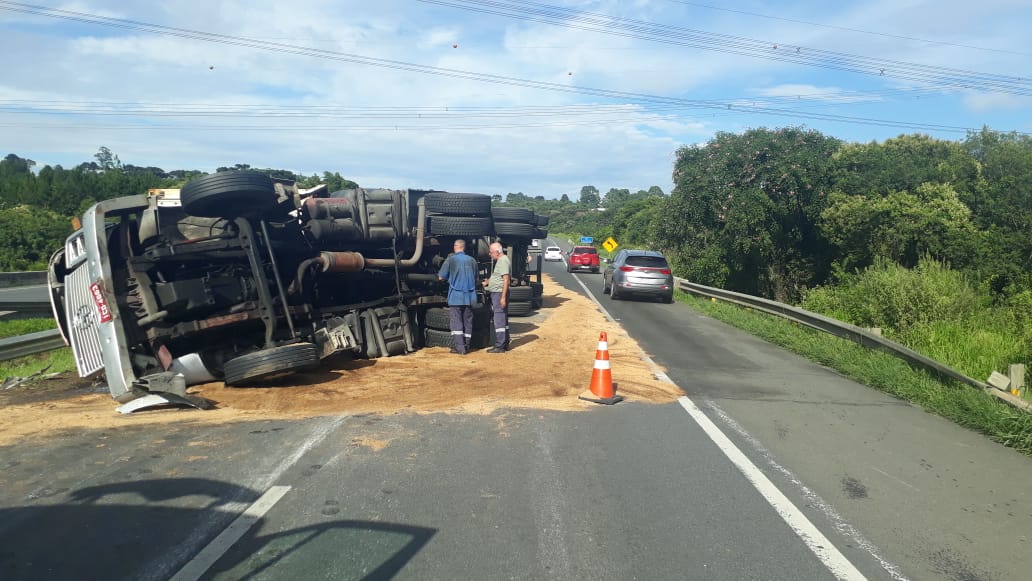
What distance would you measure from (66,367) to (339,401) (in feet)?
21.1

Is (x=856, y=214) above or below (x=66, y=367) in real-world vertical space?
above

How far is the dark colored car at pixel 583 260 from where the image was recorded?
41469 millimetres

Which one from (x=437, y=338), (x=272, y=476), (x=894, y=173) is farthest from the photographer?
(x=894, y=173)

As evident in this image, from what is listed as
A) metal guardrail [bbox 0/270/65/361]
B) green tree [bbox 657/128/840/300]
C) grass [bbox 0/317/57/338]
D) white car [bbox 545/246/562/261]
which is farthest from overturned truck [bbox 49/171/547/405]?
white car [bbox 545/246/562/261]

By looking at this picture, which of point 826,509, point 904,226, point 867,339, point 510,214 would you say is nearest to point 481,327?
→ point 510,214

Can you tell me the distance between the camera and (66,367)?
464 inches

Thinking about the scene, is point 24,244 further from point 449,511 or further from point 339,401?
point 449,511

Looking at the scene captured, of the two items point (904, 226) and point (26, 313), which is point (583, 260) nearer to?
point (904, 226)

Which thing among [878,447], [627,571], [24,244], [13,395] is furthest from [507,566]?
[24,244]

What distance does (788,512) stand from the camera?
488cm

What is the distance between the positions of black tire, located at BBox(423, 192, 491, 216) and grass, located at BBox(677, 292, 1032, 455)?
609 centimetres

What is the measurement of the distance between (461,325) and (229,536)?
23.6 feet

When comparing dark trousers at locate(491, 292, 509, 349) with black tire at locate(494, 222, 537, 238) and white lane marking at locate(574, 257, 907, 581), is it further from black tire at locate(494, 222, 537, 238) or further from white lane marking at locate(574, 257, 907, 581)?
black tire at locate(494, 222, 537, 238)

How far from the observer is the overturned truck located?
8141 mm
